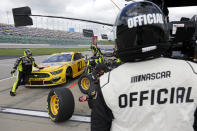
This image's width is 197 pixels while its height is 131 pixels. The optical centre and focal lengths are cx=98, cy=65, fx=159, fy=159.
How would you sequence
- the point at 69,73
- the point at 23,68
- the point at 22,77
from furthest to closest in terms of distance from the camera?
the point at 69,73 < the point at 22,77 < the point at 23,68

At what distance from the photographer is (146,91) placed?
3.24ft

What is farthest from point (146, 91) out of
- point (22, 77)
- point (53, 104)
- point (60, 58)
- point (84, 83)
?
point (60, 58)

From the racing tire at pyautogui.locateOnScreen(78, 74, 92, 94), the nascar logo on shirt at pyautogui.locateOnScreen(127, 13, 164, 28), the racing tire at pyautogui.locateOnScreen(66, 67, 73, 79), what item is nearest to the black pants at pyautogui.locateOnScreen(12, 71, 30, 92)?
the racing tire at pyautogui.locateOnScreen(66, 67, 73, 79)

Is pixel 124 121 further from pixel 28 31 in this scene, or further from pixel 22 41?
pixel 28 31

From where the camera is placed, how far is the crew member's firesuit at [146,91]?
97 centimetres

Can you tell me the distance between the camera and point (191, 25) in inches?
143

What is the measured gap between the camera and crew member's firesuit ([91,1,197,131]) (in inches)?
38.2

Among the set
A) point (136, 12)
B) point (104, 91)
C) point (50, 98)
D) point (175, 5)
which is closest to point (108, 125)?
point (104, 91)

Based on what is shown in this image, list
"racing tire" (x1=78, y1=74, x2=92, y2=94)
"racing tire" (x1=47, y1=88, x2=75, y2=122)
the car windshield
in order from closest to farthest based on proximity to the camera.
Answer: "racing tire" (x1=47, y1=88, x2=75, y2=122) → "racing tire" (x1=78, y1=74, x2=92, y2=94) → the car windshield

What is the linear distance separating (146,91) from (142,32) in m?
0.38

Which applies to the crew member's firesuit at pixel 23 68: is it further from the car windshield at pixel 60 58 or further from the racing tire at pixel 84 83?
the racing tire at pixel 84 83

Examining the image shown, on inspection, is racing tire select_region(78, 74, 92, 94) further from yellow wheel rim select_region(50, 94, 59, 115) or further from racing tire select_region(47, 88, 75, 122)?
racing tire select_region(47, 88, 75, 122)

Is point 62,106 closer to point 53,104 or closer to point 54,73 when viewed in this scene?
point 53,104

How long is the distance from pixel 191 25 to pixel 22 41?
39923mm
